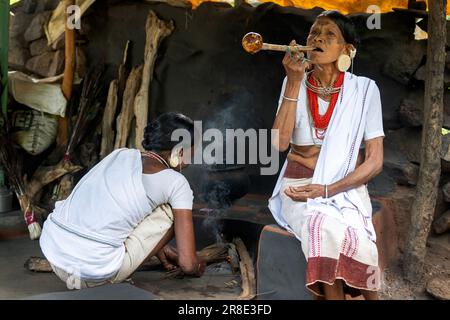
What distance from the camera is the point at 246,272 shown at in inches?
130

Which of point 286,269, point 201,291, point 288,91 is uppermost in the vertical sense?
point 288,91

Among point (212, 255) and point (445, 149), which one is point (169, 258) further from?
point (445, 149)

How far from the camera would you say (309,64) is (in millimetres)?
2732

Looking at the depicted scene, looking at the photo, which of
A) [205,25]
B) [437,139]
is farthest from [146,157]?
[205,25]

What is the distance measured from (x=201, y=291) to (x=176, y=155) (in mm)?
865

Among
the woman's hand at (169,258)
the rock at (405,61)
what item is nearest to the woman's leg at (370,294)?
the woman's hand at (169,258)

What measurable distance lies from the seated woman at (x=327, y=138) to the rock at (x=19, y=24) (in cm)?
316

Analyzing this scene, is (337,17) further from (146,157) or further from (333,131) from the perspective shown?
(146,157)

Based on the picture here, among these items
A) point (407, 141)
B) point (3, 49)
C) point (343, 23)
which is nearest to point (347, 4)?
point (407, 141)

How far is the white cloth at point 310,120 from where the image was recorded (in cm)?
269

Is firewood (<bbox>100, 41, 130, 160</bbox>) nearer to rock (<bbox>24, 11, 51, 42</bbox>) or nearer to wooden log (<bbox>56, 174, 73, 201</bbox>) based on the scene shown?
wooden log (<bbox>56, 174, 73, 201</bbox>)

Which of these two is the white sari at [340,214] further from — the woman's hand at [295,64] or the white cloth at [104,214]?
the white cloth at [104,214]

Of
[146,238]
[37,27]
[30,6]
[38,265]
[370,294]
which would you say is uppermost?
[30,6]

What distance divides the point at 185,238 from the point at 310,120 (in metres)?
0.89
